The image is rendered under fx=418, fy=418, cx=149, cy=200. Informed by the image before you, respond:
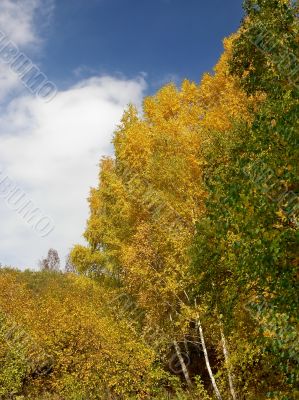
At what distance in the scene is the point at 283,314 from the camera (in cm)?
772

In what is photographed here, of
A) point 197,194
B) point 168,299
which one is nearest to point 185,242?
point 197,194

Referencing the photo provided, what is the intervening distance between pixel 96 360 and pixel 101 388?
180 cm

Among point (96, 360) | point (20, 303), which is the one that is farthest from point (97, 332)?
point (20, 303)

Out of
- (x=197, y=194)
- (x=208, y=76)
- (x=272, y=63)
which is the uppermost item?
(x=208, y=76)

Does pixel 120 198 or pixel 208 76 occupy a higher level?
pixel 208 76

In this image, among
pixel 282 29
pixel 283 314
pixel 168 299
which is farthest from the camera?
pixel 168 299

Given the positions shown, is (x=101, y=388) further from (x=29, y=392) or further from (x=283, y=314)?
(x=283, y=314)

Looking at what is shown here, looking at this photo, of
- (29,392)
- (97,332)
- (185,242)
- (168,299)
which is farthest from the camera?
(29,392)

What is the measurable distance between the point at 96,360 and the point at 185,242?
8.42 metres

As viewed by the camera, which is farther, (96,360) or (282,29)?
(96,360)

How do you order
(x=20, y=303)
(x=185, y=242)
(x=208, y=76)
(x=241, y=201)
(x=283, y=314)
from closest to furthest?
(x=283, y=314) → (x=241, y=201) → (x=185, y=242) → (x=208, y=76) → (x=20, y=303)

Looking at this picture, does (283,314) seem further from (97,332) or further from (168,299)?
(97,332)

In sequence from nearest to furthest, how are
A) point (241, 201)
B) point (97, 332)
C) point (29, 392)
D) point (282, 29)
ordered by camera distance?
point (241, 201)
point (282, 29)
point (97, 332)
point (29, 392)

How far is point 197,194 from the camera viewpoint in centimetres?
1780
